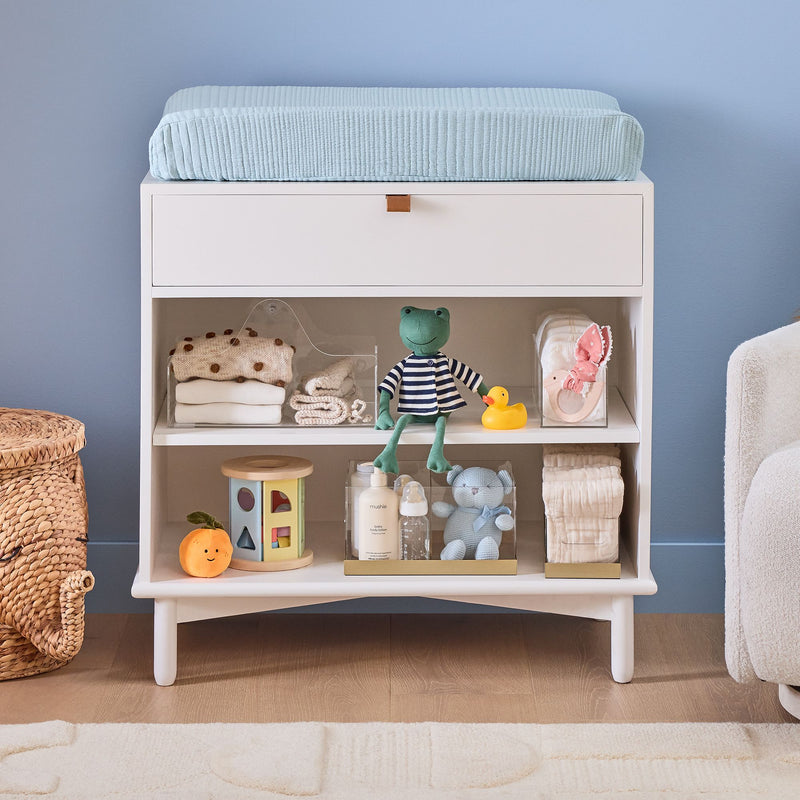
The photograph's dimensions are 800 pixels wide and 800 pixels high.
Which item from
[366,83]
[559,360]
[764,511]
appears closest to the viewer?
[764,511]

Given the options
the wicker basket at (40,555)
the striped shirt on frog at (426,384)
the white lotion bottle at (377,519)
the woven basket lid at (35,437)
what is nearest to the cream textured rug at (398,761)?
the wicker basket at (40,555)

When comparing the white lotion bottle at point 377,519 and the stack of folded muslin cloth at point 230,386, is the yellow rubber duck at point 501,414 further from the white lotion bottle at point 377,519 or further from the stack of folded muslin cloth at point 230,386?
the stack of folded muslin cloth at point 230,386

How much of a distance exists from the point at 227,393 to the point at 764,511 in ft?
2.87

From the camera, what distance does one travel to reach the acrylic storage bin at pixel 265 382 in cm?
184

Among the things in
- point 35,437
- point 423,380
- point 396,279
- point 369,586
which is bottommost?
point 369,586

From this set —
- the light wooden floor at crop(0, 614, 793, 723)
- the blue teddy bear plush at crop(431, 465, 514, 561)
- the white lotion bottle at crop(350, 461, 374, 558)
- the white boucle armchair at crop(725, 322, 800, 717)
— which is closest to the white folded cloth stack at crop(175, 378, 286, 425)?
the white lotion bottle at crop(350, 461, 374, 558)

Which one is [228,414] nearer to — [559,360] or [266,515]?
[266,515]

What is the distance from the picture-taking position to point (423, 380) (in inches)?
73.0

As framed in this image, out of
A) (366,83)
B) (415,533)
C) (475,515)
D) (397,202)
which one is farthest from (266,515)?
(366,83)

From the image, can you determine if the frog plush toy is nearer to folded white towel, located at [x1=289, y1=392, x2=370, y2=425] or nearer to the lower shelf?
folded white towel, located at [x1=289, y1=392, x2=370, y2=425]

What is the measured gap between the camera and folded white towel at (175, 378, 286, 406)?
1.83m

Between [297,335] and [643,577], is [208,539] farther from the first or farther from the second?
[643,577]

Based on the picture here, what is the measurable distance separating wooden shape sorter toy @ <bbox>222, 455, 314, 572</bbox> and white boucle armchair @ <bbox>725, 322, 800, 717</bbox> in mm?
723

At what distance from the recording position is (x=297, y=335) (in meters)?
1.90
